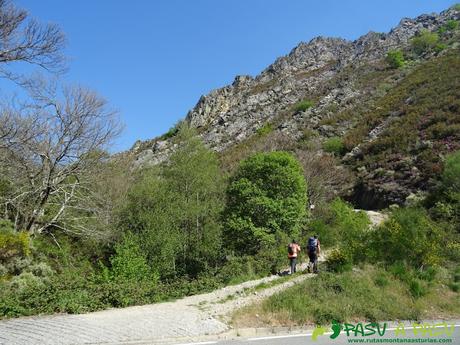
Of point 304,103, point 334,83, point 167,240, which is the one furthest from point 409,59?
point 167,240

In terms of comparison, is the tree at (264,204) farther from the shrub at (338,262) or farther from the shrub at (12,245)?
the shrub at (12,245)

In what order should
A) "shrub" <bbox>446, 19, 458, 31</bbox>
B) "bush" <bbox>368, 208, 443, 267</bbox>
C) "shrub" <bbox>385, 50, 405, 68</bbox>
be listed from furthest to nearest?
"shrub" <bbox>446, 19, 458, 31</bbox>
"shrub" <bbox>385, 50, 405, 68</bbox>
"bush" <bbox>368, 208, 443, 267</bbox>

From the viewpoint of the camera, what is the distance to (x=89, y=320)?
8430 mm

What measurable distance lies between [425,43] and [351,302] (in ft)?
221

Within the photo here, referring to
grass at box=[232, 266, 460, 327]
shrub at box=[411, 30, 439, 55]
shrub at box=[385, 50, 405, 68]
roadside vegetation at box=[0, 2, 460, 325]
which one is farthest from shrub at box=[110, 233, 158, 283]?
shrub at box=[411, 30, 439, 55]

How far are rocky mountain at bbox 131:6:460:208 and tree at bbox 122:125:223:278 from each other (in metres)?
5.68

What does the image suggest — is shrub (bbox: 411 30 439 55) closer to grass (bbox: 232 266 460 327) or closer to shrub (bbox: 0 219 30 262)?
grass (bbox: 232 266 460 327)

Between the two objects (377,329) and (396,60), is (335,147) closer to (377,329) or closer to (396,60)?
(377,329)

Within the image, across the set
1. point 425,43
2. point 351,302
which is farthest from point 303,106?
point 351,302

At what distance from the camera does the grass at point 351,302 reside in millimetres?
9172

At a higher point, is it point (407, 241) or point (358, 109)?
point (358, 109)

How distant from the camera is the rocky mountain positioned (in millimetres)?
29750

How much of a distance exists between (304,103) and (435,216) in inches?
1531

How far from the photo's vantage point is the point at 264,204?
17.9 metres
